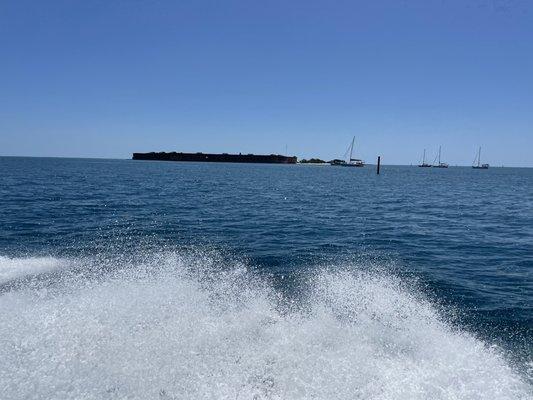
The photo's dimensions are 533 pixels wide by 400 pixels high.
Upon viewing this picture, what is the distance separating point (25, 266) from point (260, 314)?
1124 centimetres

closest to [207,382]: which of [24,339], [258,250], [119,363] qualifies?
[119,363]

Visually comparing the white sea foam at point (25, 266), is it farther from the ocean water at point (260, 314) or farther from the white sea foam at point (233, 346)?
the white sea foam at point (233, 346)

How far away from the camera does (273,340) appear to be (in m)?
10.8

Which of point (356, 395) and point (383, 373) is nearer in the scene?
→ point (356, 395)

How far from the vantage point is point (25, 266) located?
54.6 ft

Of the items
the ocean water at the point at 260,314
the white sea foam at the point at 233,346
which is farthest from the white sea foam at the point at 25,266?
the white sea foam at the point at 233,346

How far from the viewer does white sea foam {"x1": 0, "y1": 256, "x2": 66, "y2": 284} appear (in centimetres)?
1538

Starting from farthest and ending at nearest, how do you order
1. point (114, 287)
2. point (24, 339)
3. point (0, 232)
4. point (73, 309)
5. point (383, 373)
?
point (0, 232) < point (114, 287) < point (73, 309) < point (24, 339) < point (383, 373)

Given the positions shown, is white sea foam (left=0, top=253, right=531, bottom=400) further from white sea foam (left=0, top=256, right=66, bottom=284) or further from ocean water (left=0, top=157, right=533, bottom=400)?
white sea foam (left=0, top=256, right=66, bottom=284)

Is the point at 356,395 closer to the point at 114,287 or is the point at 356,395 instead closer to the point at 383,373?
the point at 383,373

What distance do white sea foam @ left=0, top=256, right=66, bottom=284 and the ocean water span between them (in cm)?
8

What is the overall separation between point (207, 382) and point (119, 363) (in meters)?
2.40

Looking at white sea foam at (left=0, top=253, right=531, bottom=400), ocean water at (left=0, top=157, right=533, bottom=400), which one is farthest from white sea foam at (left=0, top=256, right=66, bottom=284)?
white sea foam at (left=0, top=253, right=531, bottom=400)

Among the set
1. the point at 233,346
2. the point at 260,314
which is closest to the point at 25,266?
the point at 260,314
